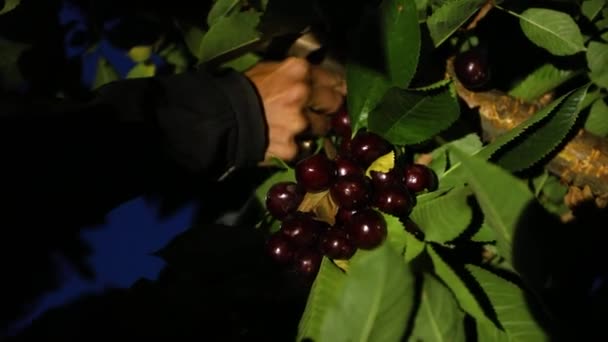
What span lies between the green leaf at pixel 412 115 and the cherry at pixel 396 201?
93mm

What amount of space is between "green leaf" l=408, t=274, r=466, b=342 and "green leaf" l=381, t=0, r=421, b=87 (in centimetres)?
32

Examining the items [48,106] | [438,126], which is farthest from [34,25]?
[438,126]

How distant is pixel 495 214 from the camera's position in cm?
49

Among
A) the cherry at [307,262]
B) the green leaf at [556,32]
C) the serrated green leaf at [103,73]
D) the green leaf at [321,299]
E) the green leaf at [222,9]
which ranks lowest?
the cherry at [307,262]

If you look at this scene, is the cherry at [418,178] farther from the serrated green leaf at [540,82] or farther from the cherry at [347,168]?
the serrated green leaf at [540,82]

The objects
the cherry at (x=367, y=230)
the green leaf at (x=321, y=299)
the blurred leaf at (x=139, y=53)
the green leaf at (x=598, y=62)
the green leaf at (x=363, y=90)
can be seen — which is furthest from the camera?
the blurred leaf at (x=139, y=53)

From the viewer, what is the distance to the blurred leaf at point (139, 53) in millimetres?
1243

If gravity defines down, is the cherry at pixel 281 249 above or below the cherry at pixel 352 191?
below

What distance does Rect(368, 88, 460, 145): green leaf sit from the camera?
0.76 meters

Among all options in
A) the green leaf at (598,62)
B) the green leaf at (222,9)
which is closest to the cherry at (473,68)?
the green leaf at (598,62)

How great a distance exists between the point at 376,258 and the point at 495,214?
0.12 meters

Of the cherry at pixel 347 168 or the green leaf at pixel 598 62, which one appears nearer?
the cherry at pixel 347 168

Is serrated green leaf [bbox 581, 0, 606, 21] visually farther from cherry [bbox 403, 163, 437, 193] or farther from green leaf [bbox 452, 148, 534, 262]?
green leaf [bbox 452, 148, 534, 262]

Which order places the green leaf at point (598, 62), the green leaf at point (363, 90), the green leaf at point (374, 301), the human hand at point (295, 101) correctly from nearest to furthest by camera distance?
the green leaf at point (374, 301)
the green leaf at point (363, 90)
the green leaf at point (598, 62)
the human hand at point (295, 101)
